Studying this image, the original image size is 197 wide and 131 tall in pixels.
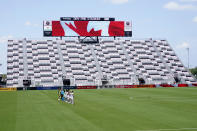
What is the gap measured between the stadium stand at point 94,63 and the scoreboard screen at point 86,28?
30.9 ft

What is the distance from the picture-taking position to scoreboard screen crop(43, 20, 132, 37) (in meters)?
91.7

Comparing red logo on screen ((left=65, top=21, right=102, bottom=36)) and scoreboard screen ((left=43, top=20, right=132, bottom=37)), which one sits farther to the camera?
red logo on screen ((left=65, top=21, right=102, bottom=36))

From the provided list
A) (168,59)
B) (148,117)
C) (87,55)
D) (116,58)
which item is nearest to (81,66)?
(87,55)

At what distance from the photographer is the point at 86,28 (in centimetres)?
9369

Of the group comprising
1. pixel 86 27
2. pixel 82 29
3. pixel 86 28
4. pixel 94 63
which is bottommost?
pixel 94 63

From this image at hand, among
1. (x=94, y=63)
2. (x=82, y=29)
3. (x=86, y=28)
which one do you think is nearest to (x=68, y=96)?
(x=82, y=29)

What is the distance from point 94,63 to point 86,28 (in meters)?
11.7

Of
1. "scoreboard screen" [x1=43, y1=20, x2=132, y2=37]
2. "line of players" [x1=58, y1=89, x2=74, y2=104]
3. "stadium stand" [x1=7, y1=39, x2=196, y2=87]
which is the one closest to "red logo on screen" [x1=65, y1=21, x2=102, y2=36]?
"scoreboard screen" [x1=43, y1=20, x2=132, y2=37]

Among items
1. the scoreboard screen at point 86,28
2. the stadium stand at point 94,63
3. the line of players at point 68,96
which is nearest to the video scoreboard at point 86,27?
the scoreboard screen at point 86,28

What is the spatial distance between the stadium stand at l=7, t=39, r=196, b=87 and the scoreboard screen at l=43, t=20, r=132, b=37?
30.9 feet

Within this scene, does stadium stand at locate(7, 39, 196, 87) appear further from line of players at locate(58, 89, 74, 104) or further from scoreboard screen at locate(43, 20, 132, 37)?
line of players at locate(58, 89, 74, 104)

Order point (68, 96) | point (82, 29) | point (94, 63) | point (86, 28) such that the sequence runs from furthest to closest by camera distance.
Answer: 1. point (94, 63)
2. point (86, 28)
3. point (82, 29)
4. point (68, 96)

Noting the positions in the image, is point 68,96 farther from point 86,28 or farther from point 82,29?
point 86,28

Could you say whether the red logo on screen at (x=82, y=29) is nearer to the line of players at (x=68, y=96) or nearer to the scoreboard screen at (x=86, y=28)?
the scoreboard screen at (x=86, y=28)
